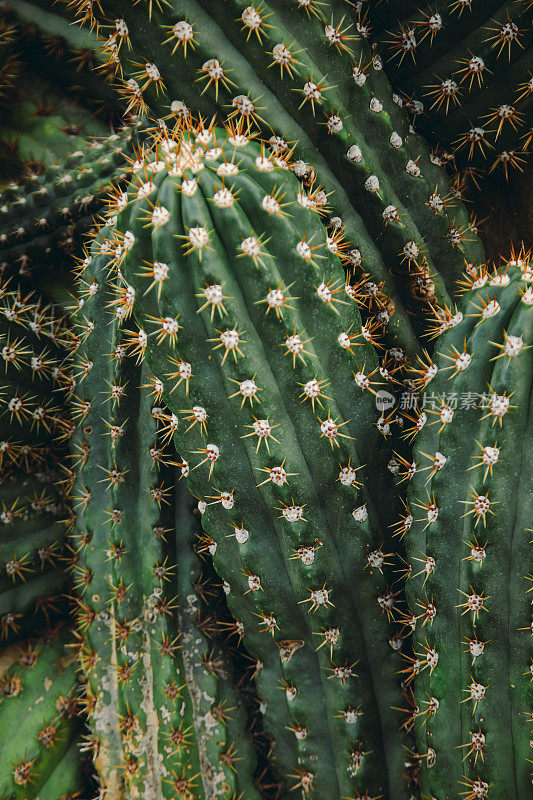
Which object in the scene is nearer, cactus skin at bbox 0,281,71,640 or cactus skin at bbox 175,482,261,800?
cactus skin at bbox 175,482,261,800

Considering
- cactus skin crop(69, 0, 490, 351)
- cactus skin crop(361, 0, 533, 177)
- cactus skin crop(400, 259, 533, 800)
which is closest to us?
cactus skin crop(400, 259, 533, 800)

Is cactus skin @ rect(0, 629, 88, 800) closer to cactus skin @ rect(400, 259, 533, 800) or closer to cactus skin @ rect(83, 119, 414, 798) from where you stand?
cactus skin @ rect(83, 119, 414, 798)

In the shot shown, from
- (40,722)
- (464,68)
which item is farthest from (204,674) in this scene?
(464,68)

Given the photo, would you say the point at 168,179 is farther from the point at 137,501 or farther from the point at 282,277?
the point at 137,501

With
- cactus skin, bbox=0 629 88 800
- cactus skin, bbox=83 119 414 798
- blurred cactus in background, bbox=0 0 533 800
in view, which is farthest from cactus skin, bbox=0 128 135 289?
cactus skin, bbox=0 629 88 800

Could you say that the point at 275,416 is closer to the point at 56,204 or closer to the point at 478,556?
the point at 478,556
